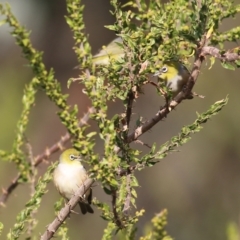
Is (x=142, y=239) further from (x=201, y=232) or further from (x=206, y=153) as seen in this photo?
(x=206, y=153)

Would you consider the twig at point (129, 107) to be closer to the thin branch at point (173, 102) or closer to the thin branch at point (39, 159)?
the thin branch at point (173, 102)

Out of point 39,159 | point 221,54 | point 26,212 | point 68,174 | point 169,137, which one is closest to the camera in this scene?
point 221,54

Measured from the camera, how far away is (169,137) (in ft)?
27.2

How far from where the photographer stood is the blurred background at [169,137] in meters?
7.27

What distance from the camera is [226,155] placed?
809cm

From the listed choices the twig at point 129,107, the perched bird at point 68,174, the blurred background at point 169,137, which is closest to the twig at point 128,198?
the twig at point 129,107

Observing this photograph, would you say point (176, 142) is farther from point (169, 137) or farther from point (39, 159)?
point (169, 137)

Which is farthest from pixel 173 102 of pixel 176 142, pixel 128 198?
pixel 128 198

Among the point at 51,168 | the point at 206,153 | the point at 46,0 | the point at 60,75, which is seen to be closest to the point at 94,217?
the point at 206,153

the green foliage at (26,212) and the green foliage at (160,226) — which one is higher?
the green foliage at (160,226)

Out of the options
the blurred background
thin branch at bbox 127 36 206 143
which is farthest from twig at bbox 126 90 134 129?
the blurred background

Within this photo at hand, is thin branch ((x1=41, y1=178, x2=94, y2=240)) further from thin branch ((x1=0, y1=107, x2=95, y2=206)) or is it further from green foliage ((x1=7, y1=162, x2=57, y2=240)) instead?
thin branch ((x1=0, y1=107, x2=95, y2=206))

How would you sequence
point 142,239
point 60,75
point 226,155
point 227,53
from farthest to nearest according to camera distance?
1. point 60,75
2. point 226,155
3. point 142,239
4. point 227,53

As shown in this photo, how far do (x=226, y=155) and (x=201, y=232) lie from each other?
115 cm
